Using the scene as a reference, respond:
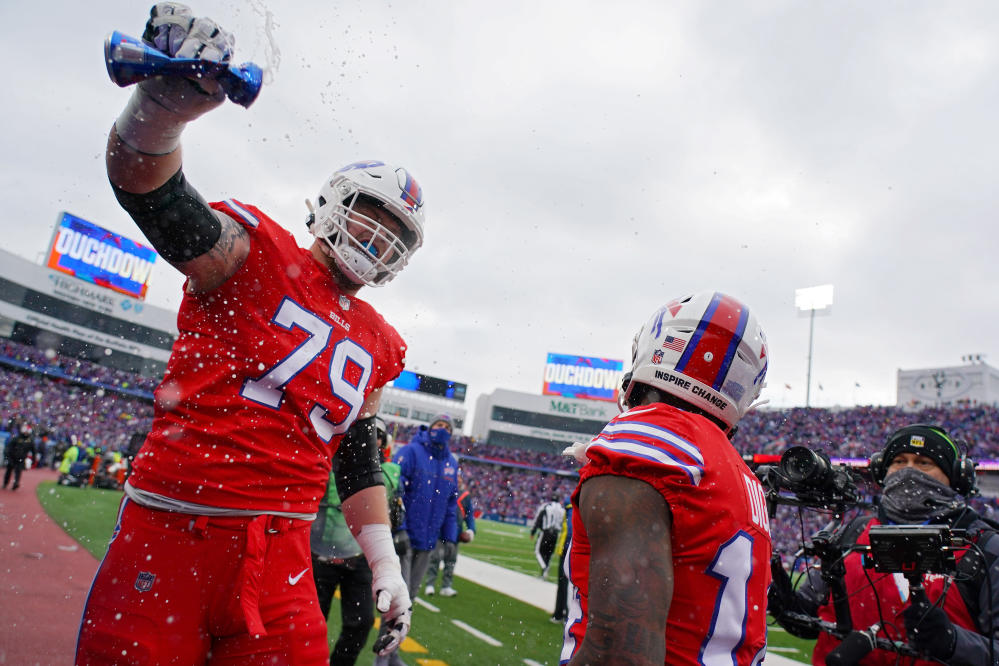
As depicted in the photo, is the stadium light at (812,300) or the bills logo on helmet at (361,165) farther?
the stadium light at (812,300)

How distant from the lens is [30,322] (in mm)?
37062

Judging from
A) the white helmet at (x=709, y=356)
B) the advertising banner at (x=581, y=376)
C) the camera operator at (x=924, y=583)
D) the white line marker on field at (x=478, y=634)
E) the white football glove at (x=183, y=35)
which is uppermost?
the advertising banner at (x=581, y=376)

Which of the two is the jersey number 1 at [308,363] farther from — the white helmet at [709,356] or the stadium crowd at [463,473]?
the stadium crowd at [463,473]

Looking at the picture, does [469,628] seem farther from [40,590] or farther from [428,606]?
[40,590]

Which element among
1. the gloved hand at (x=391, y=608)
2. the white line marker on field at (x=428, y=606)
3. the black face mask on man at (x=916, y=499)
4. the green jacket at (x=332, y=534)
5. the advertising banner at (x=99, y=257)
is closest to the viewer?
the gloved hand at (x=391, y=608)

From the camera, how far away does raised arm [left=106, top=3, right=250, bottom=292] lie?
1.38 m

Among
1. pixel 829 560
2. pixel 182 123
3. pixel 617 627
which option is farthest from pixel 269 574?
pixel 829 560

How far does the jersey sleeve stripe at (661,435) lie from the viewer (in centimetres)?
131

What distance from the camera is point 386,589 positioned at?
7.41 ft

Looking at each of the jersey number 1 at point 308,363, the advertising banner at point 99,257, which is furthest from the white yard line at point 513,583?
the advertising banner at point 99,257

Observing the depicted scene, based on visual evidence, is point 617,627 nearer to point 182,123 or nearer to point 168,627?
point 168,627

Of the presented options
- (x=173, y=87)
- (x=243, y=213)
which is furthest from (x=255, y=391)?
(x=173, y=87)

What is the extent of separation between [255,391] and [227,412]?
0.31 ft

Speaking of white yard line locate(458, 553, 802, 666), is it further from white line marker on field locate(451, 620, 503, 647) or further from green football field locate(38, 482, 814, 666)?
white line marker on field locate(451, 620, 503, 647)
